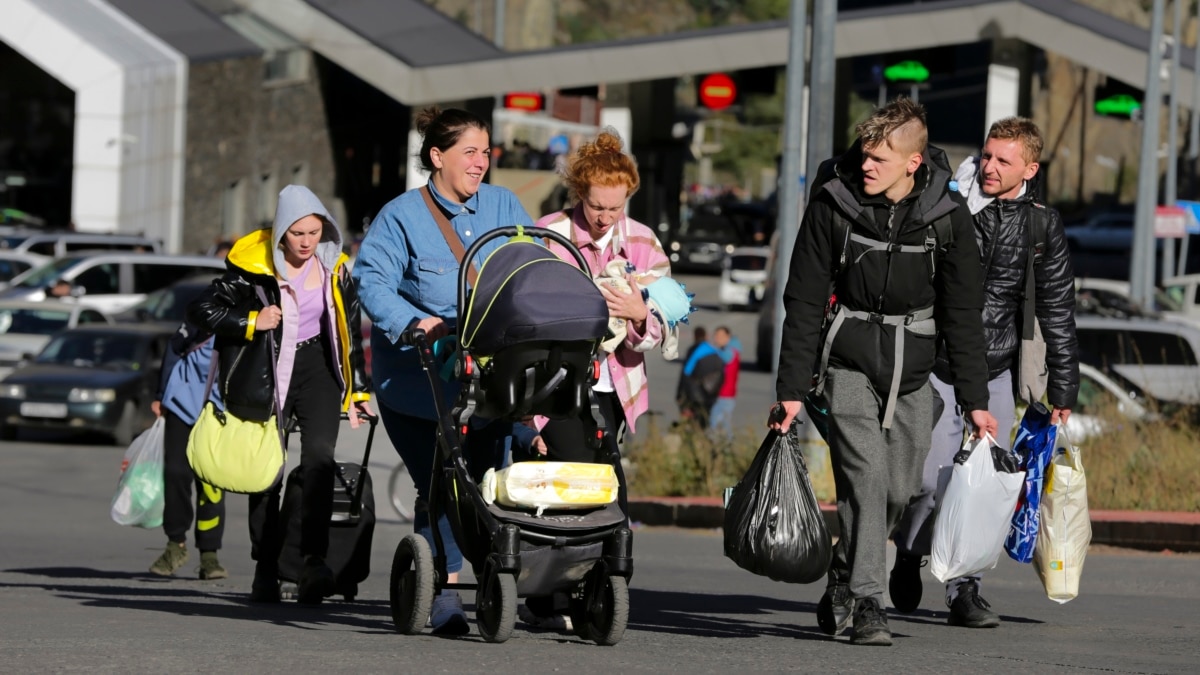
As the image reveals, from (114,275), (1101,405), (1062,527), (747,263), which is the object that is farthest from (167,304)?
(747,263)

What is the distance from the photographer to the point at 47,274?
29.8 meters

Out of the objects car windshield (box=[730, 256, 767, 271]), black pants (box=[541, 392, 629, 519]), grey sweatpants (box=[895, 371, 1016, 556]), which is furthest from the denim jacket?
car windshield (box=[730, 256, 767, 271])

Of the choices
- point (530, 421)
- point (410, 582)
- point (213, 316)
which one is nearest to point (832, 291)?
point (530, 421)

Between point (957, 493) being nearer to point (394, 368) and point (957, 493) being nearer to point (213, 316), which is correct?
point (394, 368)

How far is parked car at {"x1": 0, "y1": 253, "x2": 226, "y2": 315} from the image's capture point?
96.1 feet

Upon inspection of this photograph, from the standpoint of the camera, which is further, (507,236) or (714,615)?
(714,615)

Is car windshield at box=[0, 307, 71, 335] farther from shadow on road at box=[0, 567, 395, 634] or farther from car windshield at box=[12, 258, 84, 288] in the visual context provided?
shadow on road at box=[0, 567, 395, 634]

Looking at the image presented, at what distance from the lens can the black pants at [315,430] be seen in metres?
8.33

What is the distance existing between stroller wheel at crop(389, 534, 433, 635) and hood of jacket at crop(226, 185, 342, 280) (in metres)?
1.88

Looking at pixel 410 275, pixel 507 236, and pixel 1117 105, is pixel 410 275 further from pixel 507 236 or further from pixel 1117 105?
pixel 1117 105

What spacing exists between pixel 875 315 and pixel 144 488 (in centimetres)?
451

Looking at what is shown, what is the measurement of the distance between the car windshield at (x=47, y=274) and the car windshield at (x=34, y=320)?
3.95m

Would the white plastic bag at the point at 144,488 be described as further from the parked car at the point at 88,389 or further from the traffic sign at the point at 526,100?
the traffic sign at the point at 526,100

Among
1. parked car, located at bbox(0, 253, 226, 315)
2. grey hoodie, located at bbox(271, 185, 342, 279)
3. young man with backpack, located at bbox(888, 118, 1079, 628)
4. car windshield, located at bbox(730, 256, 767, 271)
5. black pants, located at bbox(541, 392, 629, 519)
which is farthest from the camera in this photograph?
car windshield, located at bbox(730, 256, 767, 271)
